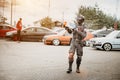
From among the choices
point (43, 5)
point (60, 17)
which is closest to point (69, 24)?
point (60, 17)

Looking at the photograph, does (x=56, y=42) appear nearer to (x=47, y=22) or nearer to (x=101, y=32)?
(x=101, y=32)

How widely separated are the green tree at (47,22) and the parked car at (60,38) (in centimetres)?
39

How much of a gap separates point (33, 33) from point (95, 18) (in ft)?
3.31

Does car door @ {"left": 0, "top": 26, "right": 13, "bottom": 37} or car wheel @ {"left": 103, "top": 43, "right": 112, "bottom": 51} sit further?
car wheel @ {"left": 103, "top": 43, "right": 112, "bottom": 51}

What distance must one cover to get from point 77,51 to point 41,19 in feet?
2.46

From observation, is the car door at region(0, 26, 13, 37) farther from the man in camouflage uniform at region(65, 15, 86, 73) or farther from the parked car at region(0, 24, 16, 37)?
the man in camouflage uniform at region(65, 15, 86, 73)

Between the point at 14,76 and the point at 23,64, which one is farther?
the point at 23,64

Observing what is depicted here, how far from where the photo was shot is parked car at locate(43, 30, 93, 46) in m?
→ 6.15

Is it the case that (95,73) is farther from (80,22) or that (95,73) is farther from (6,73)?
(6,73)

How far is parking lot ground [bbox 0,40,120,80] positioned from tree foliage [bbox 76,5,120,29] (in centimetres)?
62

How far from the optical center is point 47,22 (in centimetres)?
569

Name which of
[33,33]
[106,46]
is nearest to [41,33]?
[33,33]

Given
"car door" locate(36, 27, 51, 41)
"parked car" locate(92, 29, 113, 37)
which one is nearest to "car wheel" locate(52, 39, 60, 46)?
"car door" locate(36, 27, 51, 41)

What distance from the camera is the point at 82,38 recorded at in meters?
5.88
